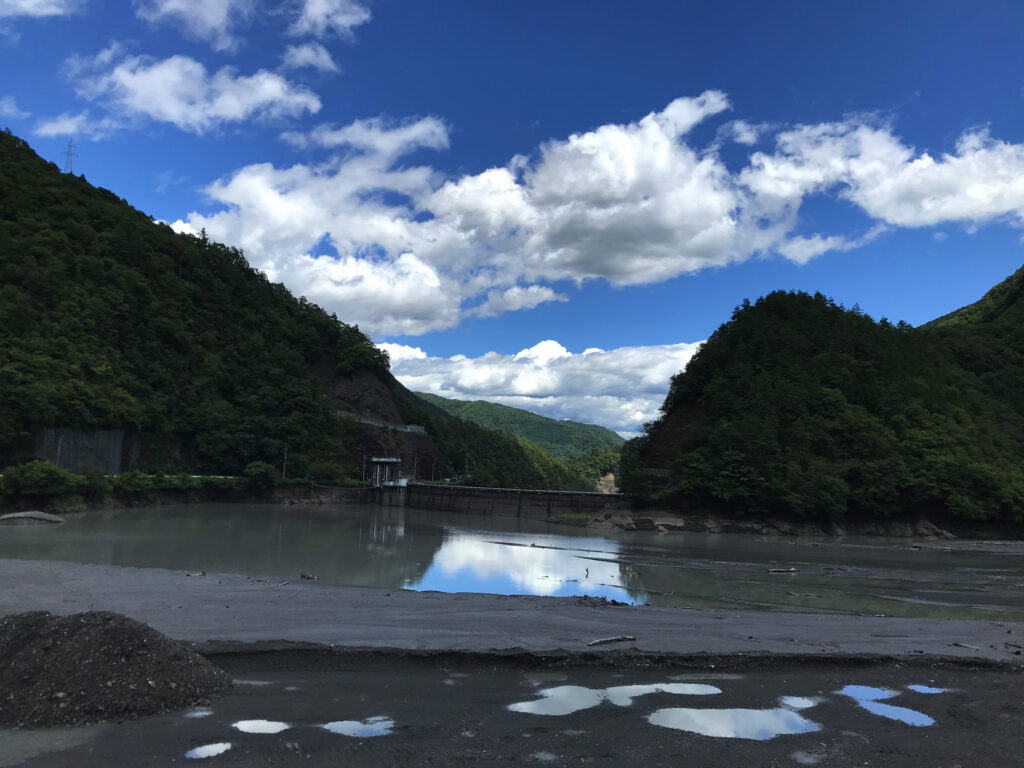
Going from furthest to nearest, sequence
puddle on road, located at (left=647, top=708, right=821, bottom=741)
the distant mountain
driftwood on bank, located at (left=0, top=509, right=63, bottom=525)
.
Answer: the distant mountain
driftwood on bank, located at (left=0, top=509, right=63, bottom=525)
puddle on road, located at (left=647, top=708, right=821, bottom=741)

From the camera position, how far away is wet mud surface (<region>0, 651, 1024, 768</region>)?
8523 mm

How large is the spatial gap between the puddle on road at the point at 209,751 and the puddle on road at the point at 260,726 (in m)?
0.52

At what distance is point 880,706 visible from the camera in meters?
11.1

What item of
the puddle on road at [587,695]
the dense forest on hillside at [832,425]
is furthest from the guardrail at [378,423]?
the puddle on road at [587,695]

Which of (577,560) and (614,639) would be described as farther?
(577,560)

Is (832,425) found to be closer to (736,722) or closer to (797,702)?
(797,702)

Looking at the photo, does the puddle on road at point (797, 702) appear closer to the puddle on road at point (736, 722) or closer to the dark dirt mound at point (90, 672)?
the puddle on road at point (736, 722)

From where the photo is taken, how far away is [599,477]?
19962 centimetres

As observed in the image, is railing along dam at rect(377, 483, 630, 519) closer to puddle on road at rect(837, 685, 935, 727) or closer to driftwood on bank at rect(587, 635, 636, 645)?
driftwood on bank at rect(587, 635, 636, 645)

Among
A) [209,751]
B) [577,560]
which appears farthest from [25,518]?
[209,751]

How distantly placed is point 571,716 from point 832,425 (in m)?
72.6

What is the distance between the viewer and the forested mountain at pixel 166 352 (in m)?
77.2

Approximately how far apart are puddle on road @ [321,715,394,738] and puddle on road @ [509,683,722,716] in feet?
6.85

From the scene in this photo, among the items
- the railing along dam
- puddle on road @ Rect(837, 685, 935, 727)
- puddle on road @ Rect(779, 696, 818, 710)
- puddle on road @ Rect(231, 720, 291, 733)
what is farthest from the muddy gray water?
puddle on road @ Rect(231, 720, 291, 733)
